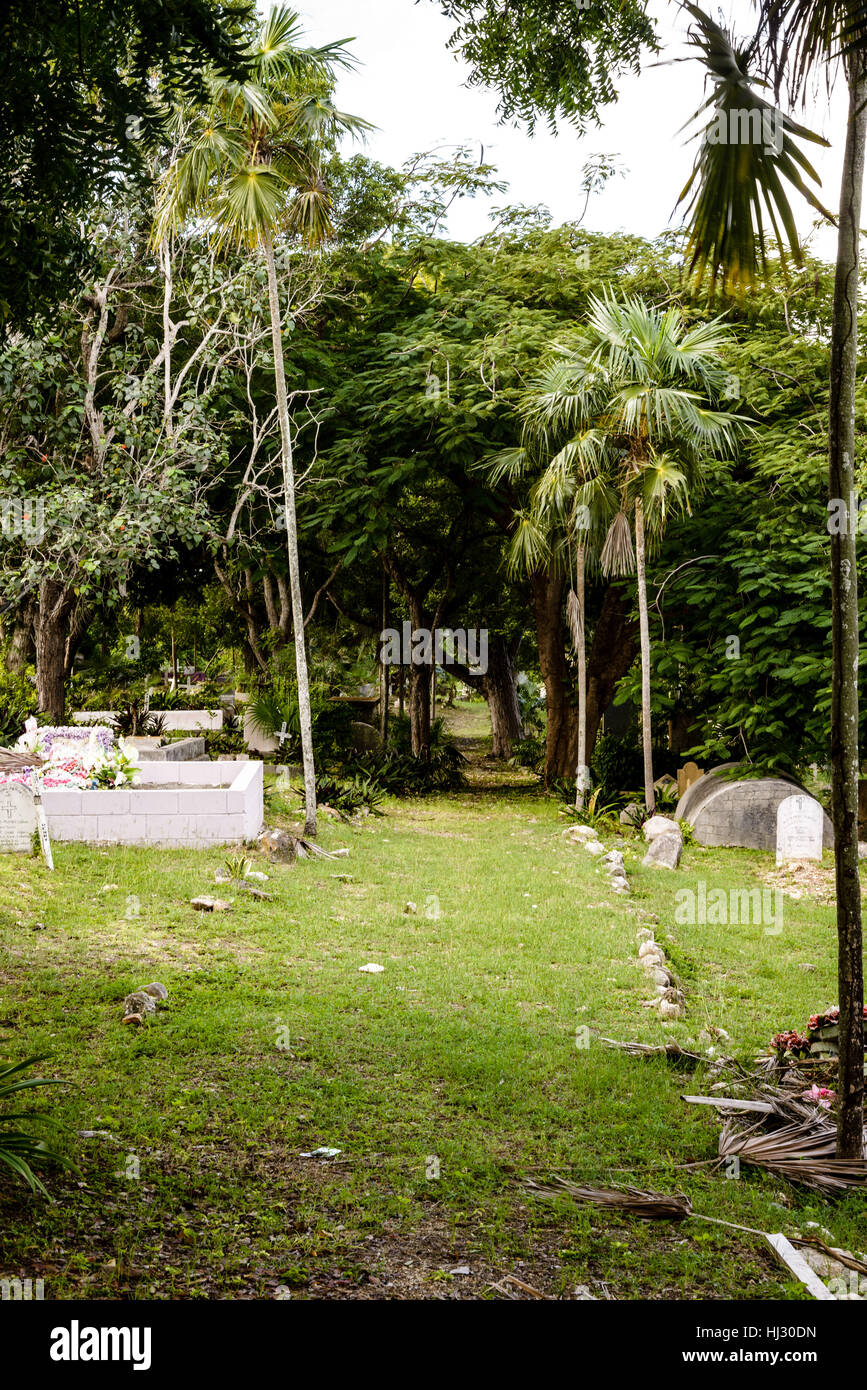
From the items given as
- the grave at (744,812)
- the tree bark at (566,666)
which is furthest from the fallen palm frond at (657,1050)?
the tree bark at (566,666)

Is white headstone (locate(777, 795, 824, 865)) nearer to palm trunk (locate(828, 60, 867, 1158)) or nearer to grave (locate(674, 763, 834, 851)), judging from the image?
grave (locate(674, 763, 834, 851))

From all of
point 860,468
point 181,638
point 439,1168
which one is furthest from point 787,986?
point 181,638

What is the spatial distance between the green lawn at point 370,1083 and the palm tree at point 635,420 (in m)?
6.21

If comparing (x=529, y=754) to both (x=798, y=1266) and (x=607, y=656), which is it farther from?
(x=798, y=1266)

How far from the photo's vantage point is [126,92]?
486 cm

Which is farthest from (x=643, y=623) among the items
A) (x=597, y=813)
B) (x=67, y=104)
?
(x=67, y=104)

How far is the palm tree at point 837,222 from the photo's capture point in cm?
411

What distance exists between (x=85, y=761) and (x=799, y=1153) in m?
9.16

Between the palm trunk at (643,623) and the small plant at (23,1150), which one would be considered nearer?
the small plant at (23,1150)

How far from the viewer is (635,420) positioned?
1395 cm

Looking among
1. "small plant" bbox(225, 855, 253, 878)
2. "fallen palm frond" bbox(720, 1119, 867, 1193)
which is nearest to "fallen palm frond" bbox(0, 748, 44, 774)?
"small plant" bbox(225, 855, 253, 878)

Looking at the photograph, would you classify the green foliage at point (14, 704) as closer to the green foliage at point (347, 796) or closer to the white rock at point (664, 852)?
the green foliage at point (347, 796)

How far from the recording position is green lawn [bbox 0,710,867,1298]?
393cm

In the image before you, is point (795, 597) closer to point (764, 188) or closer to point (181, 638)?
point (764, 188)
